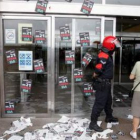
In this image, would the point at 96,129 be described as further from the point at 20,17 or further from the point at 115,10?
the point at 20,17

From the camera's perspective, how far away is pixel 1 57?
180 inches

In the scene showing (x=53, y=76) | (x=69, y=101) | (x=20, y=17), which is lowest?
(x=69, y=101)

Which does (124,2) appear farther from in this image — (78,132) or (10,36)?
(78,132)

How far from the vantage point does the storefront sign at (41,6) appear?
4410 mm

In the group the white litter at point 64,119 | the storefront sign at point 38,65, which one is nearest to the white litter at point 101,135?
the white litter at point 64,119

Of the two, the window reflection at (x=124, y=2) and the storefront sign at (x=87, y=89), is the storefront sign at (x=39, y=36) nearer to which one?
the storefront sign at (x=87, y=89)

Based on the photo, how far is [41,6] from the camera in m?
4.42

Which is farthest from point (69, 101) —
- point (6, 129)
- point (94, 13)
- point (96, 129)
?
point (94, 13)

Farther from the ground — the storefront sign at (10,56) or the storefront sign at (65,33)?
the storefront sign at (65,33)

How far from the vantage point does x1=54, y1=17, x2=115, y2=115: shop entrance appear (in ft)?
15.4

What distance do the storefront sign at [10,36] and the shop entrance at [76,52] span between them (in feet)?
3.12

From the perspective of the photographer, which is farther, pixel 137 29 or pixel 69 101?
pixel 137 29

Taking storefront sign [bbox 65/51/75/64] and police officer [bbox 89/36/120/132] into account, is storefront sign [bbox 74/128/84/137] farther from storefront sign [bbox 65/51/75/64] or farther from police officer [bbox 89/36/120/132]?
storefront sign [bbox 65/51/75/64]

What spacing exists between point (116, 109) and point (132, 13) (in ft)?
8.24
